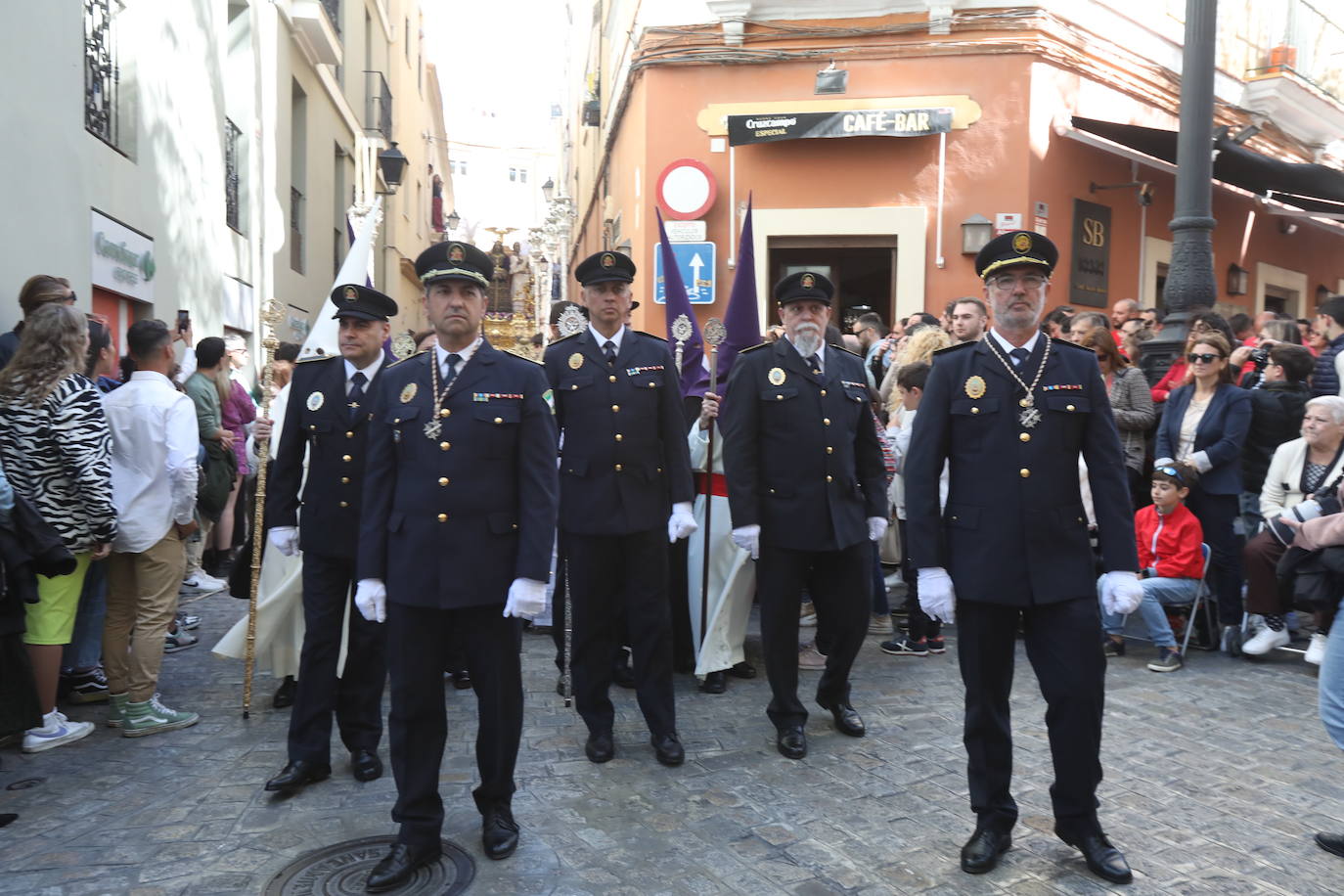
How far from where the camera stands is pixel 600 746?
4.90 m

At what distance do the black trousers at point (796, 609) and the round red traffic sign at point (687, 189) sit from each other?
815 centimetres

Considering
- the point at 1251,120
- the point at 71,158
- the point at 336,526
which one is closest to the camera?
the point at 336,526

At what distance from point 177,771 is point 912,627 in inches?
173

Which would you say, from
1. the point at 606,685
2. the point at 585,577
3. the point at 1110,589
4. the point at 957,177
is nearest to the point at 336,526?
the point at 585,577

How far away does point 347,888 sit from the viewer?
142 inches

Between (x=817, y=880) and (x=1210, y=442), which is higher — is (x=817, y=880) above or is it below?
below

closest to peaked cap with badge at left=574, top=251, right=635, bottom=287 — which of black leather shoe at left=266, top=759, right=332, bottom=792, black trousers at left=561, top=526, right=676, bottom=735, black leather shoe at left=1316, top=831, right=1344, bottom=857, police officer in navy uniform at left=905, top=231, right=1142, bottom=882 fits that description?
black trousers at left=561, top=526, right=676, bottom=735

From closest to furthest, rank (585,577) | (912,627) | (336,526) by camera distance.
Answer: (336,526) < (585,577) < (912,627)

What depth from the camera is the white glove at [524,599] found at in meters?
3.72

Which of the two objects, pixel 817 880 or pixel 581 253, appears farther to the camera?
pixel 581 253

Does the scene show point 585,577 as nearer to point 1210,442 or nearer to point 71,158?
point 1210,442

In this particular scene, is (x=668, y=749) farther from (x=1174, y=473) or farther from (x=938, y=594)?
(x=1174, y=473)

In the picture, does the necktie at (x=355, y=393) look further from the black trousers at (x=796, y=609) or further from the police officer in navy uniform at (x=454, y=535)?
the black trousers at (x=796, y=609)

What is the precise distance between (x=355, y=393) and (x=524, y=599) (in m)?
1.58
